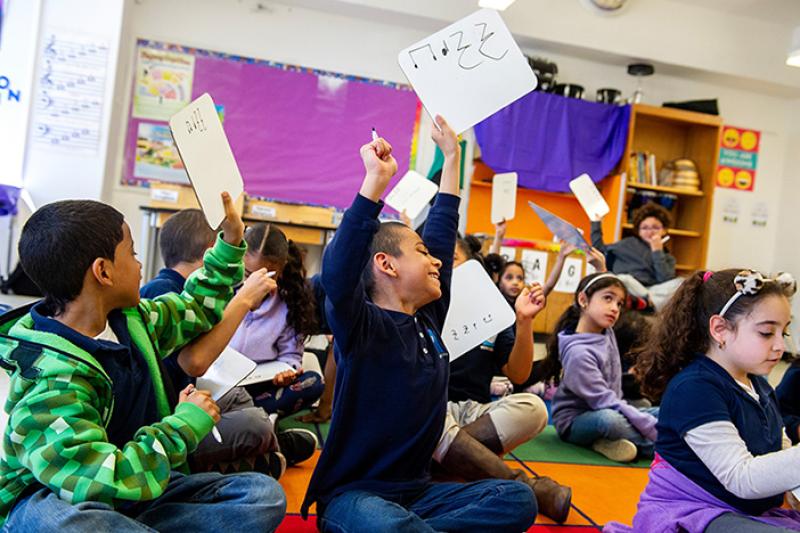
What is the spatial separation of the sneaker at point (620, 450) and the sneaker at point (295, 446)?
1.07 m

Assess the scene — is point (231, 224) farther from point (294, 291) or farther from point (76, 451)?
point (294, 291)

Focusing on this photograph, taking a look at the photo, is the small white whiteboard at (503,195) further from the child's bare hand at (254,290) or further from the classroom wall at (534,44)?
the classroom wall at (534,44)

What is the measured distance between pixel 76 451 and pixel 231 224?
1.70 feet

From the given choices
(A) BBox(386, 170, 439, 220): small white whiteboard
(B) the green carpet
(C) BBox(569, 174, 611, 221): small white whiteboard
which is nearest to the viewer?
(B) the green carpet

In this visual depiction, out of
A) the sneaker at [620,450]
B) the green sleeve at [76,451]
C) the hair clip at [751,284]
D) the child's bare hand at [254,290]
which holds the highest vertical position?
the hair clip at [751,284]

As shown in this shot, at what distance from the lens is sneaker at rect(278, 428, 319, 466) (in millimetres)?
1802

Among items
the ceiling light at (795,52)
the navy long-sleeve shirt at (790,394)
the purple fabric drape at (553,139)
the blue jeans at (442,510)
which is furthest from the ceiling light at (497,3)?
the blue jeans at (442,510)

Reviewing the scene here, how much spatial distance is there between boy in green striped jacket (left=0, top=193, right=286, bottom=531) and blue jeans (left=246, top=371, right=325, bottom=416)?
2.81 ft

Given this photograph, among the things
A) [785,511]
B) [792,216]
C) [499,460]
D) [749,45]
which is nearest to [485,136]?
[749,45]

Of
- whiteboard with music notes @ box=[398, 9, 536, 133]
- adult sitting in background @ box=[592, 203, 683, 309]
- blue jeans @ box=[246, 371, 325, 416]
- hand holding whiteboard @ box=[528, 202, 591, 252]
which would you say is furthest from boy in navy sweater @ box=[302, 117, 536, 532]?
adult sitting in background @ box=[592, 203, 683, 309]

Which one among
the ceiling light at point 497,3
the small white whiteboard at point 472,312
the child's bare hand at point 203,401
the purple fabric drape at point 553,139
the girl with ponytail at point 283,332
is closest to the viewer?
the child's bare hand at point 203,401

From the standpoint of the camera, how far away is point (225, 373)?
1.29 meters

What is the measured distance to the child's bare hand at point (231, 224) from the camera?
4.07ft

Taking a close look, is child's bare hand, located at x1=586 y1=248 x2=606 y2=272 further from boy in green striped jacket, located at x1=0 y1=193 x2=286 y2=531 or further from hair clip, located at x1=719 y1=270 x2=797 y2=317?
boy in green striped jacket, located at x1=0 y1=193 x2=286 y2=531
